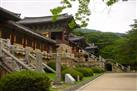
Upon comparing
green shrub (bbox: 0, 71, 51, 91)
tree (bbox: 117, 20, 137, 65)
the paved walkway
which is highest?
tree (bbox: 117, 20, 137, 65)

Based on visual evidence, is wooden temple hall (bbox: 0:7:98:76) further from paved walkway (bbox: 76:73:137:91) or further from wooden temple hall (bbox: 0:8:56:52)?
paved walkway (bbox: 76:73:137:91)

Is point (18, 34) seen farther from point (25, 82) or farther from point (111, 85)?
point (25, 82)

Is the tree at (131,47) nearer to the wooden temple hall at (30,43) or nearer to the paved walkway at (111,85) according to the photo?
the wooden temple hall at (30,43)

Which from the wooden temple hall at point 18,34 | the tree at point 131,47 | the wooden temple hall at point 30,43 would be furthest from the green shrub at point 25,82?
A: the tree at point 131,47

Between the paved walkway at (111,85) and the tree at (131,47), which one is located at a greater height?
the tree at (131,47)

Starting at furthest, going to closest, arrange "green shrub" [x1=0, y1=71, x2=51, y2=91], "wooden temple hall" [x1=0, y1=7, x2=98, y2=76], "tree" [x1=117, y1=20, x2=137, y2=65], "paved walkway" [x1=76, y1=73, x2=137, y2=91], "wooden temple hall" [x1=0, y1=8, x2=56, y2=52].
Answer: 1. "tree" [x1=117, y1=20, x2=137, y2=65]
2. "wooden temple hall" [x1=0, y1=8, x2=56, y2=52]
3. "paved walkway" [x1=76, y1=73, x2=137, y2=91]
4. "wooden temple hall" [x1=0, y1=7, x2=98, y2=76]
5. "green shrub" [x1=0, y1=71, x2=51, y2=91]

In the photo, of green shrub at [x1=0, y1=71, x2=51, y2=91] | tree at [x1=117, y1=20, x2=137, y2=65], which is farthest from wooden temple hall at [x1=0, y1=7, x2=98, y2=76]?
tree at [x1=117, y1=20, x2=137, y2=65]

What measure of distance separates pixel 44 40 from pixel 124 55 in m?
19.8

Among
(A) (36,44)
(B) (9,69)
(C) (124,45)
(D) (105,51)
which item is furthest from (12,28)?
(D) (105,51)

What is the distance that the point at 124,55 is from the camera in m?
69.5

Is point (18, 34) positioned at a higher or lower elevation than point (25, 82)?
higher

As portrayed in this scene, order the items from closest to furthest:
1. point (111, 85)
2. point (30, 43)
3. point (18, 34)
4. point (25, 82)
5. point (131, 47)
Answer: point (25, 82) < point (111, 85) < point (18, 34) < point (30, 43) < point (131, 47)

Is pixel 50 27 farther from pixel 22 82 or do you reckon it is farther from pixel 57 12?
pixel 57 12

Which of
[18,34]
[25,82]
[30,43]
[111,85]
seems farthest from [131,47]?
[25,82]
